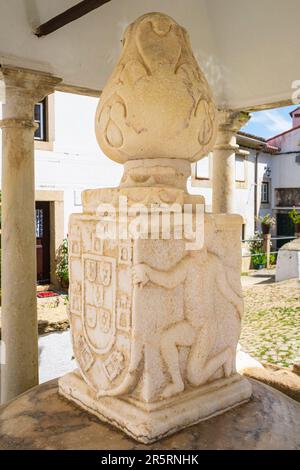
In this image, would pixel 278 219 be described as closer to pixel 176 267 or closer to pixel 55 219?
pixel 55 219

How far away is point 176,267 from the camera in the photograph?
73.6 inches

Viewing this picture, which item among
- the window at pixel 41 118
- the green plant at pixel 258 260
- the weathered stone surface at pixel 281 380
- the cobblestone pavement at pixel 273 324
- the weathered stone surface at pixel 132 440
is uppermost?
the window at pixel 41 118

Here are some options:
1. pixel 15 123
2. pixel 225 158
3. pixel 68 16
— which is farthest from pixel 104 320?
pixel 225 158

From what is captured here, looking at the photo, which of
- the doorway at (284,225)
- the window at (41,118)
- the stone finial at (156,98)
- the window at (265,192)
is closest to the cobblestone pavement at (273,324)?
the stone finial at (156,98)

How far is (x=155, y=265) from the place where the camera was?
1802mm

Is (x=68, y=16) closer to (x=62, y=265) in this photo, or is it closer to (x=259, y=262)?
(x=62, y=265)

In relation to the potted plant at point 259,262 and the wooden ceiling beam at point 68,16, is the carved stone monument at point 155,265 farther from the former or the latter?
the potted plant at point 259,262

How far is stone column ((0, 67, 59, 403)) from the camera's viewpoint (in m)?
3.12

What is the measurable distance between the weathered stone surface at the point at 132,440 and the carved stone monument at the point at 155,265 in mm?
50

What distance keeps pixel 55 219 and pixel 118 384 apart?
7.44 metres

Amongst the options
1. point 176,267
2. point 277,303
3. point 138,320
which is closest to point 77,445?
point 138,320

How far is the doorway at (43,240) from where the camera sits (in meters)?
9.13

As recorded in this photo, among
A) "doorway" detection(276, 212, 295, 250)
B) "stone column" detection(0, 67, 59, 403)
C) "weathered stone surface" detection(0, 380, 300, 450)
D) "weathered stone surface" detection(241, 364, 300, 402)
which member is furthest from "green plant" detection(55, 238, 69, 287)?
"doorway" detection(276, 212, 295, 250)

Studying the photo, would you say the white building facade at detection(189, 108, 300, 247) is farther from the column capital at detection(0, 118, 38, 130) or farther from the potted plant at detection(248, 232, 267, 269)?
the column capital at detection(0, 118, 38, 130)
